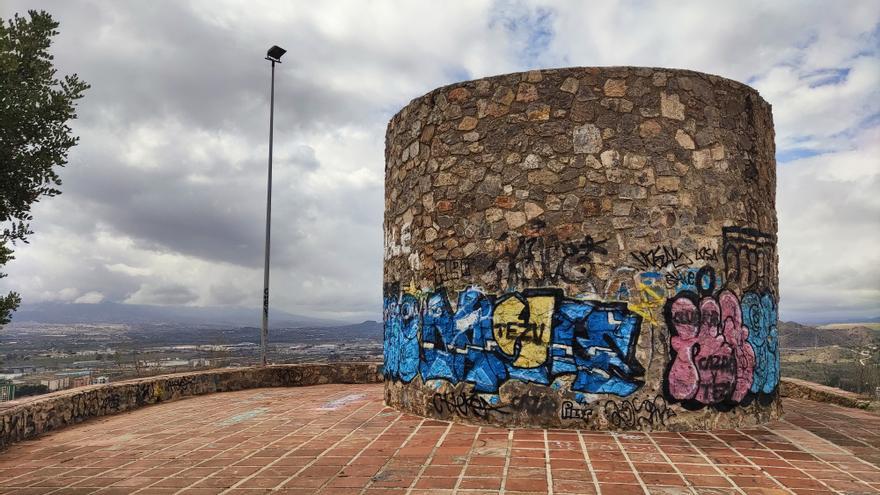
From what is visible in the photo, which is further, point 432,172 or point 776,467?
point 432,172

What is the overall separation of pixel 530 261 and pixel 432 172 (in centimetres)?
175

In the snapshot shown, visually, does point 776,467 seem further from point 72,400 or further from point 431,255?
point 72,400

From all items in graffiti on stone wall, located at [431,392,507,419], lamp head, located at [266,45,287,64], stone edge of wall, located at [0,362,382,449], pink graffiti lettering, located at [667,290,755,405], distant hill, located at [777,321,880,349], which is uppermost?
lamp head, located at [266,45,287,64]

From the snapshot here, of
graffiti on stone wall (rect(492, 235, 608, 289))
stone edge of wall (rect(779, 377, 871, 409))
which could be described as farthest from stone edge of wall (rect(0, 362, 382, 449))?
stone edge of wall (rect(779, 377, 871, 409))

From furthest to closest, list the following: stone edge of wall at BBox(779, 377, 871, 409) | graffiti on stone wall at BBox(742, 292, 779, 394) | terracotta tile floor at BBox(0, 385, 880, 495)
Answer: stone edge of wall at BBox(779, 377, 871, 409), graffiti on stone wall at BBox(742, 292, 779, 394), terracotta tile floor at BBox(0, 385, 880, 495)

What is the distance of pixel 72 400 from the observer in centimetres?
798

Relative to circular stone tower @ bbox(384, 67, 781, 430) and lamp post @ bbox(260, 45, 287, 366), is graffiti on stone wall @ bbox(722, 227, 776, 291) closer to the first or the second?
circular stone tower @ bbox(384, 67, 781, 430)

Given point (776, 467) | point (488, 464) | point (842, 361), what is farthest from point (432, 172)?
point (842, 361)

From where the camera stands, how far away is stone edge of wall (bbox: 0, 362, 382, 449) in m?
7.04

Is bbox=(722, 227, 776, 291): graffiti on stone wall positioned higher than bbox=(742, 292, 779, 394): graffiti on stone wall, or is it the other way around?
bbox=(722, 227, 776, 291): graffiti on stone wall

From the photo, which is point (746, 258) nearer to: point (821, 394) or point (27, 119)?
point (821, 394)

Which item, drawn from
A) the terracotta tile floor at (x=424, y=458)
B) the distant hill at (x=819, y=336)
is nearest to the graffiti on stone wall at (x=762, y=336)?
the terracotta tile floor at (x=424, y=458)

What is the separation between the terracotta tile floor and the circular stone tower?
0.47m

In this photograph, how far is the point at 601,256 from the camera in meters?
6.34
